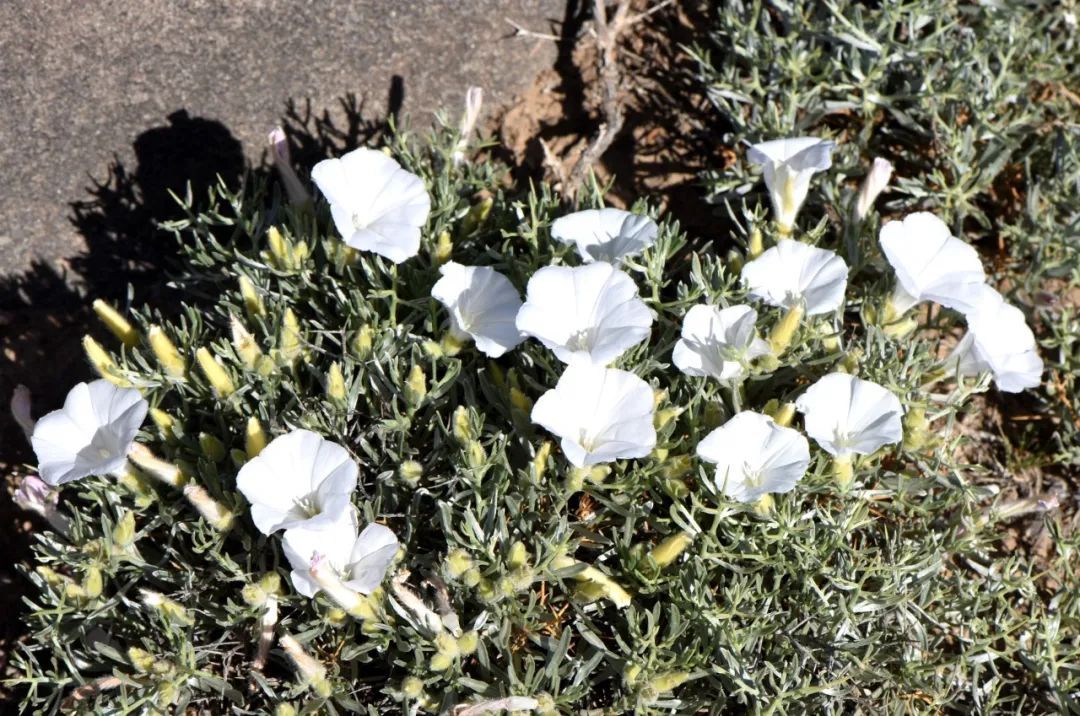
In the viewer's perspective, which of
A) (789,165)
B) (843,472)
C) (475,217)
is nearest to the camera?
(843,472)

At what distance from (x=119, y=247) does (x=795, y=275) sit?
6.62 feet

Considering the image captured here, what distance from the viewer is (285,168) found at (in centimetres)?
274

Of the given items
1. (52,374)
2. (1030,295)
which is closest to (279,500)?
(52,374)

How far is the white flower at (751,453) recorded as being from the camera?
2.25m

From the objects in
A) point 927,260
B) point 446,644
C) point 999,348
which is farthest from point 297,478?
point 999,348

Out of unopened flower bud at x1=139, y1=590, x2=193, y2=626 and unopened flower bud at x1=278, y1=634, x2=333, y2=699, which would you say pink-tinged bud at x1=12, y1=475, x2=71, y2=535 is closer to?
unopened flower bud at x1=139, y1=590, x2=193, y2=626

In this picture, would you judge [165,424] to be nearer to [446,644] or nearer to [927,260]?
[446,644]

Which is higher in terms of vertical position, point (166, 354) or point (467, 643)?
point (166, 354)

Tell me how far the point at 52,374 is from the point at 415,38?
152 cm

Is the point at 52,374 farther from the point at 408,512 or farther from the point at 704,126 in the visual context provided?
the point at 704,126

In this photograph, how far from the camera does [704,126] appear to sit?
3506 millimetres

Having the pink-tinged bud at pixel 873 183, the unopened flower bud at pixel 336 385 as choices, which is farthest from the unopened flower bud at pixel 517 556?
the pink-tinged bud at pixel 873 183

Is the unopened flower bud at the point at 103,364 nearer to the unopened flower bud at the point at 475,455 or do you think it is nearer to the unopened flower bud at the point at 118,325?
the unopened flower bud at the point at 118,325

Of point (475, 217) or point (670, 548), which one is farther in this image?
point (475, 217)
